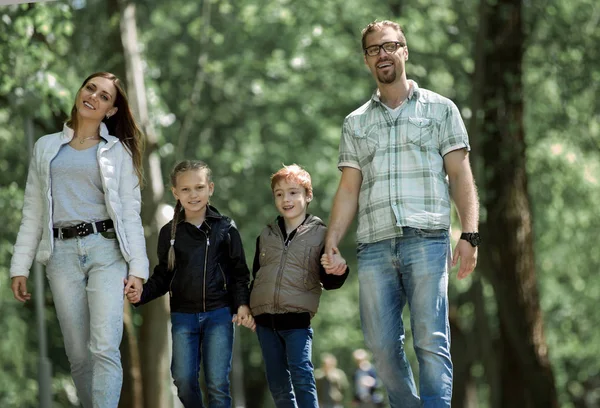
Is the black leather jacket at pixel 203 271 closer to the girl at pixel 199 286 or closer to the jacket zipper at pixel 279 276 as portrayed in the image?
the girl at pixel 199 286

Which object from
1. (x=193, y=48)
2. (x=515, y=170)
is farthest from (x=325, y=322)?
(x=515, y=170)

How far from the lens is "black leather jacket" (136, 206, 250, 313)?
568 cm

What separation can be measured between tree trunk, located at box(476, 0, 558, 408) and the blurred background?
18 millimetres

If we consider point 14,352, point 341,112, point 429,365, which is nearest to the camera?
point 429,365

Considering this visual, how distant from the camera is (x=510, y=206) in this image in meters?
11.9

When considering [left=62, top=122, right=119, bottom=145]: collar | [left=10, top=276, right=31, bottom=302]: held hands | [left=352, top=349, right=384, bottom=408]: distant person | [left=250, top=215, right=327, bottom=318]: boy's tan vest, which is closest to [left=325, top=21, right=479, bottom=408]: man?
[left=250, top=215, right=327, bottom=318]: boy's tan vest

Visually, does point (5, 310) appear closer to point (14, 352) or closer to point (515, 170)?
point (14, 352)

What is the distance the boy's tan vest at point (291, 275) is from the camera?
18.5 feet

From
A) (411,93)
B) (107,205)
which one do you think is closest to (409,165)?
(411,93)

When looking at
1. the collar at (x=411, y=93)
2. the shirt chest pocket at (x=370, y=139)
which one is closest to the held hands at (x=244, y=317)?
the shirt chest pocket at (x=370, y=139)

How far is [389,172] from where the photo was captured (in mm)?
5438

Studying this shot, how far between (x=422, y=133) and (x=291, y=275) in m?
0.98

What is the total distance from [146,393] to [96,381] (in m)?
5.99

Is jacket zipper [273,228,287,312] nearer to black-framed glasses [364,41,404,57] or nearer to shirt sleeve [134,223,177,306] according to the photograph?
shirt sleeve [134,223,177,306]
